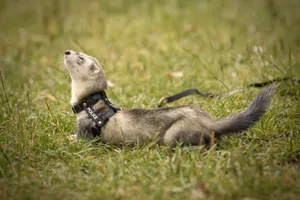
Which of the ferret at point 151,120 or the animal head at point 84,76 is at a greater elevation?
the animal head at point 84,76

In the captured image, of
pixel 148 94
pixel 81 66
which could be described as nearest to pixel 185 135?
pixel 81 66

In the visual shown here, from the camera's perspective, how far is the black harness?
126 inches

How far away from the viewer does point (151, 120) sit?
307 centimetres

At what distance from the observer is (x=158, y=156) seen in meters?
2.97

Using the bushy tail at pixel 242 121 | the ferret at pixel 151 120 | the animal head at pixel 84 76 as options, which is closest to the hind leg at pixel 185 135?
the ferret at pixel 151 120

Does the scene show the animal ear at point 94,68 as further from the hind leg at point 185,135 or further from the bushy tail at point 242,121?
the bushy tail at point 242,121

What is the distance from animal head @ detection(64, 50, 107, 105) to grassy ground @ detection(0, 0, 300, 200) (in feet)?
0.87

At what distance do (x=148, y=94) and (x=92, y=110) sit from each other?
1.60 m

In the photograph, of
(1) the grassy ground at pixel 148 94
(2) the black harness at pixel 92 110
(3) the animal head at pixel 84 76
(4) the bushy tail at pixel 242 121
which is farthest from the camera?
(3) the animal head at pixel 84 76

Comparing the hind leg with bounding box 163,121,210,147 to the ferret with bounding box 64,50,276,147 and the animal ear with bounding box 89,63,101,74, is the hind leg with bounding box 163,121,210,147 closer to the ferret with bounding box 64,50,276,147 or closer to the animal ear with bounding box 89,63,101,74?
the ferret with bounding box 64,50,276,147

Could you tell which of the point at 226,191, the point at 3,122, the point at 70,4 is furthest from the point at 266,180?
the point at 70,4

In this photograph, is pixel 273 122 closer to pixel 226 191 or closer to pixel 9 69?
pixel 226 191

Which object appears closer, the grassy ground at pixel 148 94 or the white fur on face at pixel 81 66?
the grassy ground at pixel 148 94

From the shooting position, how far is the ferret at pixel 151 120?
291 centimetres
